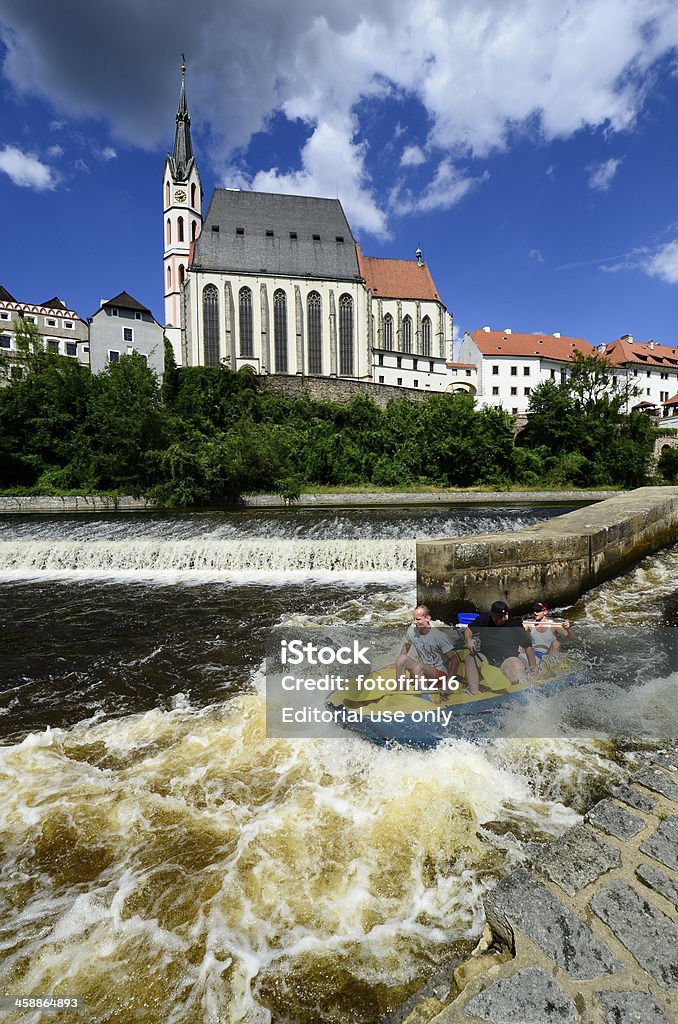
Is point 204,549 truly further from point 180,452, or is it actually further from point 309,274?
point 309,274

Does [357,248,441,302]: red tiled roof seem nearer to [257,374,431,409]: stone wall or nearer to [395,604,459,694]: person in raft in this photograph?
[257,374,431,409]: stone wall

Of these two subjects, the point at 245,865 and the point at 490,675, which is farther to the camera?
the point at 490,675

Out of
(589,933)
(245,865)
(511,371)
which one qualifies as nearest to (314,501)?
(245,865)

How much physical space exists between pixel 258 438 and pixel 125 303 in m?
33.2

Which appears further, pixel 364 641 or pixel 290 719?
pixel 364 641

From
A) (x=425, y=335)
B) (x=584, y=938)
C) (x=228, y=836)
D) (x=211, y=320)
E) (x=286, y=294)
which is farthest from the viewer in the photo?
(x=425, y=335)

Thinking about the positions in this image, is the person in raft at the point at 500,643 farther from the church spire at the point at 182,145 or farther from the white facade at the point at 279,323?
the church spire at the point at 182,145

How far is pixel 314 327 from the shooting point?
197 ft

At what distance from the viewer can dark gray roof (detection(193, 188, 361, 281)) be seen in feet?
194

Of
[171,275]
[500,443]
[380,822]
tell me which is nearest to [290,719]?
[380,822]

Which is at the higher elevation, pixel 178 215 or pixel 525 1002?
pixel 178 215

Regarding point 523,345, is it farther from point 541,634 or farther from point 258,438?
point 541,634

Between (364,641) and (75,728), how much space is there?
4.52 metres

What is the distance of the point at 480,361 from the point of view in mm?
58438
